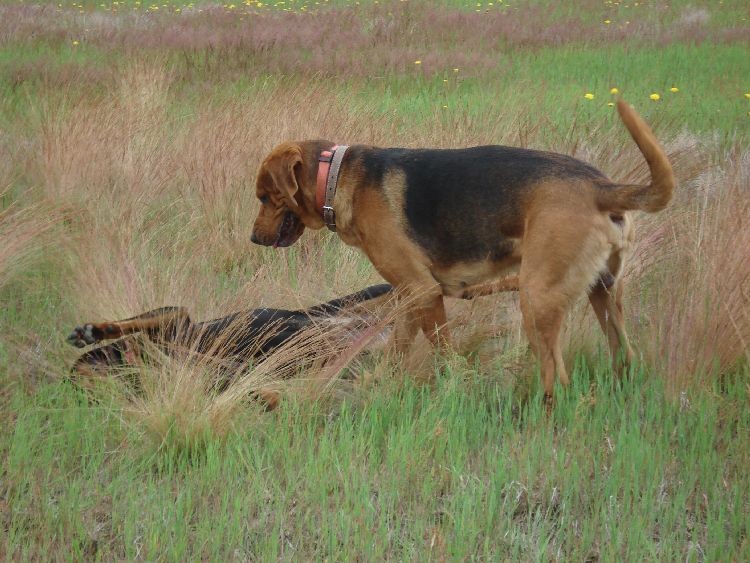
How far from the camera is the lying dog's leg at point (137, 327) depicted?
4406mm

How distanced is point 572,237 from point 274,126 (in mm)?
4077

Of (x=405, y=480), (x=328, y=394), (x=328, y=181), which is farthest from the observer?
(x=328, y=181)

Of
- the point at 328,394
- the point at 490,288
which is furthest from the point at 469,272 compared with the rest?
the point at 328,394

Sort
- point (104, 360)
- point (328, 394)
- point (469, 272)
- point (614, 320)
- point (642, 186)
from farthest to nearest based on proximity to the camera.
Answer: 1. point (469, 272)
2. point (614, 320)
3. point (104, 360)
4. point (328, 394)
5. point (642, 186)

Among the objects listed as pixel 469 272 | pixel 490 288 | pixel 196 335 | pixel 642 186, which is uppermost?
pixel 642 186

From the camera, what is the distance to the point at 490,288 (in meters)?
4.79

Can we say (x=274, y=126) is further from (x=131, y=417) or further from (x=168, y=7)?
(x=168, y=7)

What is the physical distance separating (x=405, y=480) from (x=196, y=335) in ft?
4.68

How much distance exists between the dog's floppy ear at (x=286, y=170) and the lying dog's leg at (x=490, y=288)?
1.05 m

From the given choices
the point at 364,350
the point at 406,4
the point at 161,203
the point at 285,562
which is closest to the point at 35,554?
the point at 285,562

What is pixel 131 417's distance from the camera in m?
3.93

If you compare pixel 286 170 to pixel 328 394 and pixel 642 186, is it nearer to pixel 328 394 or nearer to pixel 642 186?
pixel 328 394

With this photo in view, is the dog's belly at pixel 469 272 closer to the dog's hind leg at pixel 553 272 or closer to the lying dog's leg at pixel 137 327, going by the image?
the dog's hind leg at pixel 553 272

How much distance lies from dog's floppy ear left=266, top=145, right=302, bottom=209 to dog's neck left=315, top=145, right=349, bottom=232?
12 cm
